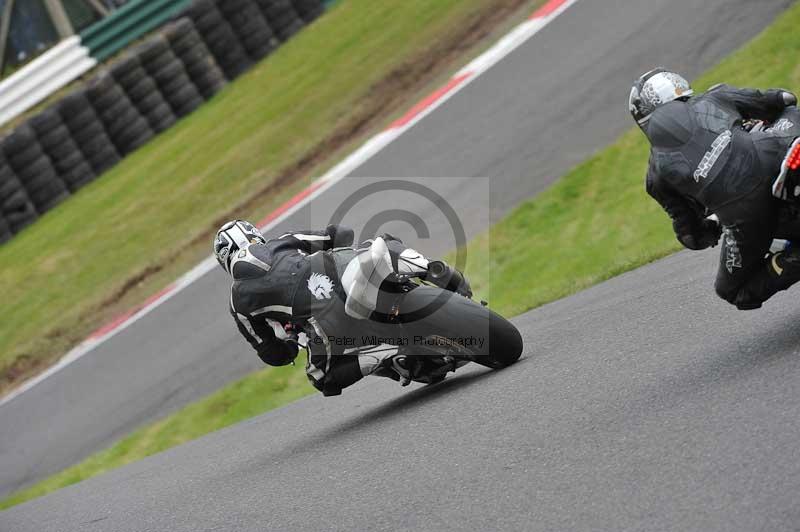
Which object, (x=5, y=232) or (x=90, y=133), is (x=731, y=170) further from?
(x=5, y=232)

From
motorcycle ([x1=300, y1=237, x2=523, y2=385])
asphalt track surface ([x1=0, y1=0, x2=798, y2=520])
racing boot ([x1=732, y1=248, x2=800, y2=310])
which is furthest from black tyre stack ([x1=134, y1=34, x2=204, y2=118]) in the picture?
racing boot ([x1=732, y1=248, x2=800, y2=310])

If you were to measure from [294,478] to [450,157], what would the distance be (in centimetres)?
722

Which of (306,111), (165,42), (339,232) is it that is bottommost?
(306,111)

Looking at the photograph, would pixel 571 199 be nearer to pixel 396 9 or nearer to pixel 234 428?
pixel 234 428

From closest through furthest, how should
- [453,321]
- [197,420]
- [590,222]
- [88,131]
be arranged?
[453,321] < [197,420] < [590,222] < [88,131]

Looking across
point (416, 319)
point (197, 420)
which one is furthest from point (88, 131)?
point (416, 319)

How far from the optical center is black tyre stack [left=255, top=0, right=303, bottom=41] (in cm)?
1962

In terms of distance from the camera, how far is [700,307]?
5.83 metres

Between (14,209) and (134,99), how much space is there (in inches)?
108

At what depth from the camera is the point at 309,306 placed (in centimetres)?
632

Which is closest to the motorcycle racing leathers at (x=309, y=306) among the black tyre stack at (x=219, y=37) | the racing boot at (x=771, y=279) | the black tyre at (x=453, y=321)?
the black tyre at (x=453, y=321)

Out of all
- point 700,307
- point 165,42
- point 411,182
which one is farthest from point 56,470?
point 165,42

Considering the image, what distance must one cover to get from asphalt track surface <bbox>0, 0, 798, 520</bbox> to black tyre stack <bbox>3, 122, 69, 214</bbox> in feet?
20.6

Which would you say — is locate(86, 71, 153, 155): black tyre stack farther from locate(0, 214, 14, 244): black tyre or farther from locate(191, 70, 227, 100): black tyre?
locate(0, 214, 14, 244): black tyre
